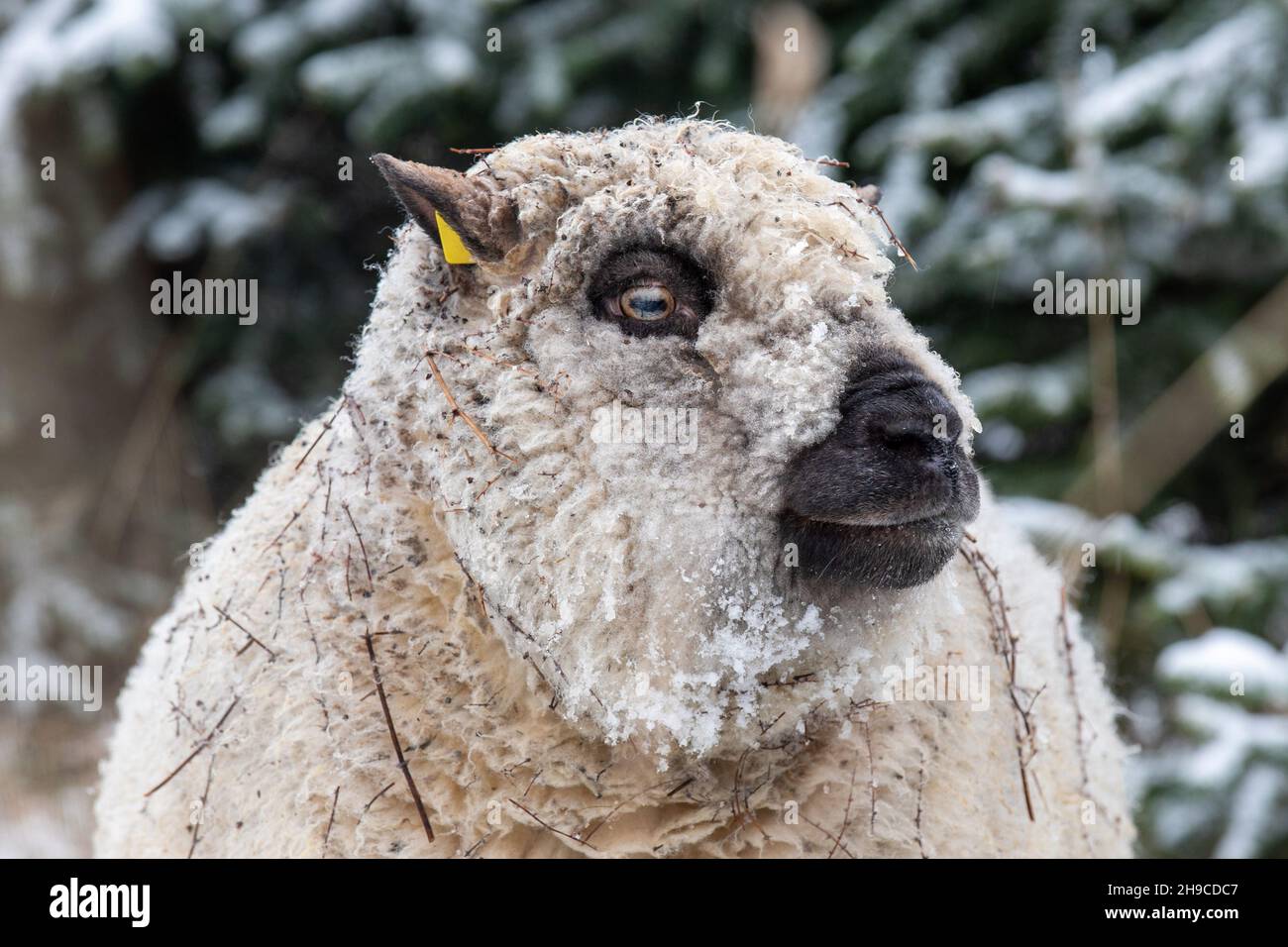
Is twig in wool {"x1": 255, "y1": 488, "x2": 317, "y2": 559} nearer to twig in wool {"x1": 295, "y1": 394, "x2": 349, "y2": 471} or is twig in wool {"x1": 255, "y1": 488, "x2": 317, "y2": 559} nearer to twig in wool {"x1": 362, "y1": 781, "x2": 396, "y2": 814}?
twig in wool {"x1": 295, "y1": 394, "x2": 349, "y2": 471}

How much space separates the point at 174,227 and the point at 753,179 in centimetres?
630

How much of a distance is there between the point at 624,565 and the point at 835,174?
4.63 metres

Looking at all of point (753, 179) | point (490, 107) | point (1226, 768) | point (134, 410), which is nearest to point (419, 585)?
point (753, 179)

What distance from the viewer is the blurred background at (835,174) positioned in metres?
6.17

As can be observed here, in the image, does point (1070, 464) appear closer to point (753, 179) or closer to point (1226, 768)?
point (1226, 768)

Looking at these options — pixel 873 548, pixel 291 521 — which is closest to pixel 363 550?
pixel 291 521

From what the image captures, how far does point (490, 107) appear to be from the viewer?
768 centimetres

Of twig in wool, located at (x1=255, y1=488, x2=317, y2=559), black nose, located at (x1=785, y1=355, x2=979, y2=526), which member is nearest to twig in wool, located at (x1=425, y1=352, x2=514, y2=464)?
twig in wool, located at (x1=255, y1=488, x2=317, y2=559)

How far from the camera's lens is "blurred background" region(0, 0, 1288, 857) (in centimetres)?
617

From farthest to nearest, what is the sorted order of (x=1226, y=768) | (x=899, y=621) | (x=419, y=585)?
(x=1226, y=768) < (x=419, y=585) < (x=899, y=621)

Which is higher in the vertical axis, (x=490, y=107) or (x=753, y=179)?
(x=490, y=107)

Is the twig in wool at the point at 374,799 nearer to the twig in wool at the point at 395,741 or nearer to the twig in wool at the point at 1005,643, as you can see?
the twig in wool at the point at 395,741

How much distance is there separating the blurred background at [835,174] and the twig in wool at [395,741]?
127 inches
